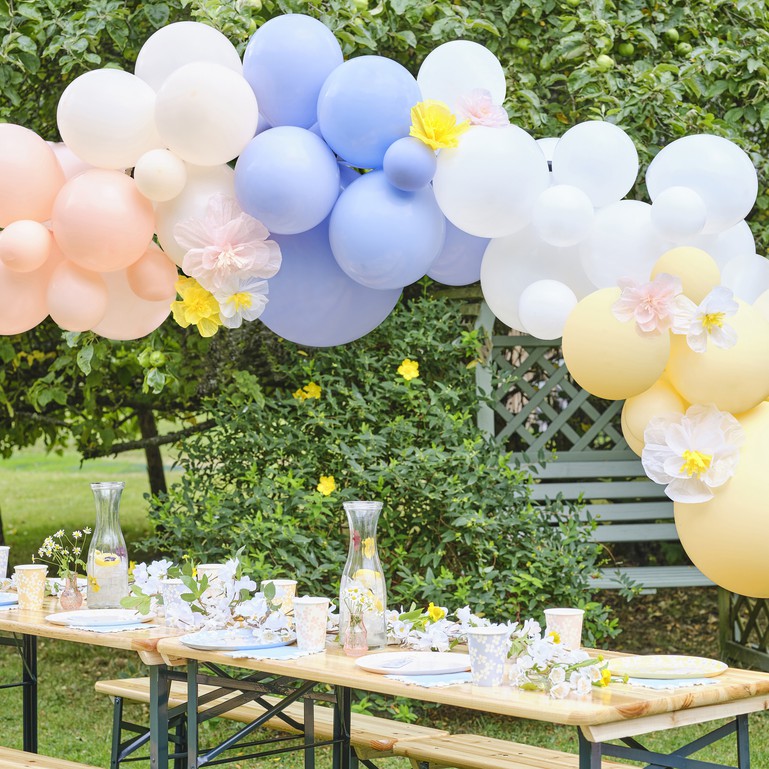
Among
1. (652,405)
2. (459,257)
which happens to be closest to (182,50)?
(459,257)

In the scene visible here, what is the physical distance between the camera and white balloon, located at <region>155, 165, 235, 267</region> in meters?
2.62

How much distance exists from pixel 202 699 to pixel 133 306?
3.32 feet

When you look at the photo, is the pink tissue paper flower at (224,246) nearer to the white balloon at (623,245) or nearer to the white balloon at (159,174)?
the white balloon at (159,174)

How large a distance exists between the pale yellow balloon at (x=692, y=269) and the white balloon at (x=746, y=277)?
0.42 feet

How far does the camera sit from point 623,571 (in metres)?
5.46

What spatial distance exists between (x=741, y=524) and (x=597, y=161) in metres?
0.83

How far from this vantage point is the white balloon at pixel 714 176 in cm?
240

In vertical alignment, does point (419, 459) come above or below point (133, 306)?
below

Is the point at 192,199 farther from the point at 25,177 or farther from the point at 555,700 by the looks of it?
the point at 555,700

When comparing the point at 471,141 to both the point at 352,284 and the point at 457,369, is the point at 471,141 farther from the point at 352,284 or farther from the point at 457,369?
the point at 457,369

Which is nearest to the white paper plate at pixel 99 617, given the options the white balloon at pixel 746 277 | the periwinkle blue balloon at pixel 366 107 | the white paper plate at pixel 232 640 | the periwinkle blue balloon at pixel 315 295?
the white paper plate at pixel 232 640

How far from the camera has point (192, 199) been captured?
104 inches

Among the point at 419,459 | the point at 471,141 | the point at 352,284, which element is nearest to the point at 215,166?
the point at 352,284

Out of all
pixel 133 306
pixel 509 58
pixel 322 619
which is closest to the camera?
pixel 322 619
